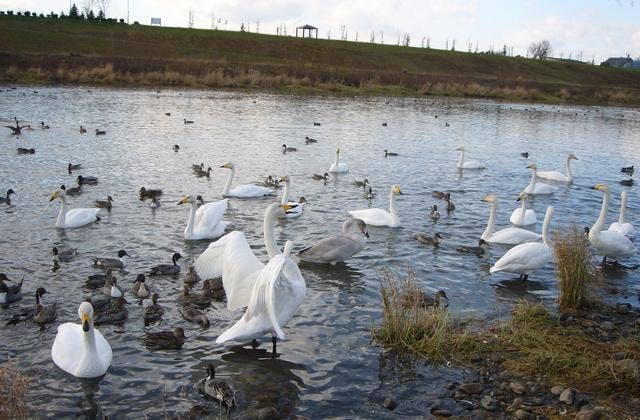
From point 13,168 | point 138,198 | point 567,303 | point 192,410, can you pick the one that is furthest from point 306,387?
point 13,168

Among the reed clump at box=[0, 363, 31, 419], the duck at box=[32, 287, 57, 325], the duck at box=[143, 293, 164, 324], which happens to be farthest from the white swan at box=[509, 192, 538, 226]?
the reed clump at box=[0, 363, 31, 419]

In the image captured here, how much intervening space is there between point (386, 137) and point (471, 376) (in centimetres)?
2185

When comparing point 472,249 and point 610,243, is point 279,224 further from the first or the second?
point 610,243

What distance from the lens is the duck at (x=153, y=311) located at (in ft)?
27.6

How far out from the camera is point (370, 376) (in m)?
7.12

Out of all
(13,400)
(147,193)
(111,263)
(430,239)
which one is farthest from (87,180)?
(13,400)

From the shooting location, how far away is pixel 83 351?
275 inches

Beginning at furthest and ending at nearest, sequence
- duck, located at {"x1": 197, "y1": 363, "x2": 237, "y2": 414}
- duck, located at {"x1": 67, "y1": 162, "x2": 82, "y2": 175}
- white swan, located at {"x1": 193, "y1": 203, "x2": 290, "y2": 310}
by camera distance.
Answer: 1. duck, located at {"x1": 67, "y1": 162, "x2": 82, "y2": 175}
2. white swan, located at {"x1": 193, "y1": 203, "x2": 290, "y2": 310}
3. duck, located at {"x1": 197, "y1": 363, "x2": 237, "y2": 414}

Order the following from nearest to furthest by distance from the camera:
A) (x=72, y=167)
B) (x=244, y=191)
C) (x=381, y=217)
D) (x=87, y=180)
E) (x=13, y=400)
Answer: (x=13, y=400)
(x=381, y=217)
(x=244, y=191)
(x=87, y=180)
(x=72, y=167)

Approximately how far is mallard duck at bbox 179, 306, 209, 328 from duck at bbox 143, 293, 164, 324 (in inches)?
12.3

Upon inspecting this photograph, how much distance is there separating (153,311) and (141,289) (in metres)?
0.74

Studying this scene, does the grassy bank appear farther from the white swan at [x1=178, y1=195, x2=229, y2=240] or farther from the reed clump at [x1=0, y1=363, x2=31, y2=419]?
the reed clump at [x1=0, y1=363, x2=31, y2=419]

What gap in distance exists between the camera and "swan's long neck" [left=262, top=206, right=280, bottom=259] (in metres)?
8.93

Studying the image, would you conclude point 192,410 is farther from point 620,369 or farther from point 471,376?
point 620,369
